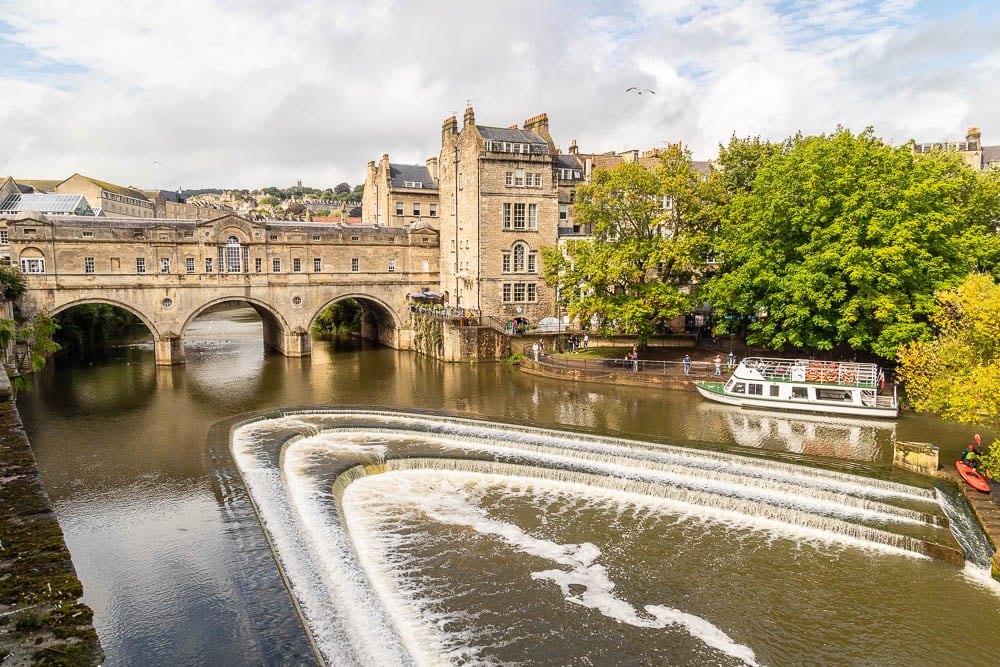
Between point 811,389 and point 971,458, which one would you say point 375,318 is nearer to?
point 811,389

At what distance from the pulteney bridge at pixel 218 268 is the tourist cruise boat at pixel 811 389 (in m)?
25.1

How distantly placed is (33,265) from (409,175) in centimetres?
3016

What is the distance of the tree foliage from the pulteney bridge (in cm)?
3322

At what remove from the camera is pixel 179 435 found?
82.0 ft

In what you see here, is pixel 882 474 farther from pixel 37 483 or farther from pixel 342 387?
pixel 342 387

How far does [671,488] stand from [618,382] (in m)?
16.0

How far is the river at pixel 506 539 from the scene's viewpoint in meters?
12.1

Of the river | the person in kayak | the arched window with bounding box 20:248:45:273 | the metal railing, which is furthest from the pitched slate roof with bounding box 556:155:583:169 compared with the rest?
the person in kayak

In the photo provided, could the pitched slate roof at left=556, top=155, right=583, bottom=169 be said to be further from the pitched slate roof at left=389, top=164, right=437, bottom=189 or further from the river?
the river

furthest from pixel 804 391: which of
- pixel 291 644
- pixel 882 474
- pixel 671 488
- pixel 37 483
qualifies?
pixel 37 483

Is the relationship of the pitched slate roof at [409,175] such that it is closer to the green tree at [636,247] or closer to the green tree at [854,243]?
the green tree at [636,247]

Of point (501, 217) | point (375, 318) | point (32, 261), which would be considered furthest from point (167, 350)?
point (501, 217)

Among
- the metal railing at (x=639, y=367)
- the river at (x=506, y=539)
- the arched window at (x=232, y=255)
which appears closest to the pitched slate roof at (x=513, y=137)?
the metal railing at (x=639, y=367)

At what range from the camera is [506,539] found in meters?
16.1
